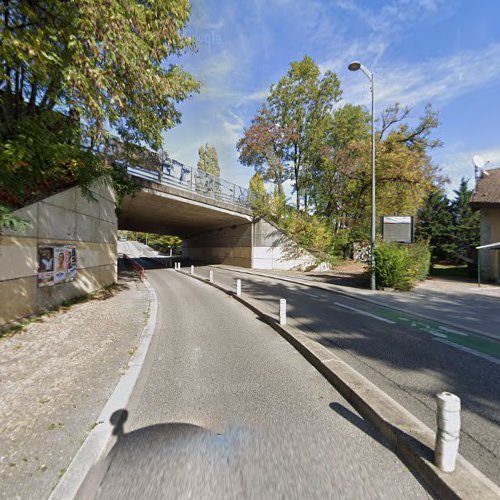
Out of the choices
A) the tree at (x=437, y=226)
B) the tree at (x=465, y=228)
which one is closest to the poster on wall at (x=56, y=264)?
the tree at (x=437, y=226)

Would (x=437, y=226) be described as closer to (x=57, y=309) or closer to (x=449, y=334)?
(x=449, y=334)

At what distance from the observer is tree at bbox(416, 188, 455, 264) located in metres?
28.2

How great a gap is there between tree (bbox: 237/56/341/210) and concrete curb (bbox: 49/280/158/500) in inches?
1094

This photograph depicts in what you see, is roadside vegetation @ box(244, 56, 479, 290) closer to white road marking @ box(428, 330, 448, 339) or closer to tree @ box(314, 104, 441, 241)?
tree @ box(314, 104, 441, 241)

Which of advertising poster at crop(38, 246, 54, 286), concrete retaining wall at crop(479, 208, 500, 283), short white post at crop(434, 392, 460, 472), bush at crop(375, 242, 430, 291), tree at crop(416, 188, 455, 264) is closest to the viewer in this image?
short white post at crop(434, 392, 460, 472)

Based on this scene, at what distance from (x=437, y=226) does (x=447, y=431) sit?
1277 inches

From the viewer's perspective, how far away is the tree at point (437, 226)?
92.5ft

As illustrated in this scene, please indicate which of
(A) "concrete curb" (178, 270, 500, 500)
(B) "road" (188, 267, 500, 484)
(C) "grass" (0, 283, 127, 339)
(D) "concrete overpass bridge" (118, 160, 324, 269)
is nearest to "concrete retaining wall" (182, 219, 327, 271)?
(D) "concrete overpass bridge" (118, 160, 324, 269)

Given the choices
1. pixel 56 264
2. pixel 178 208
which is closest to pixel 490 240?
pixel 178 208

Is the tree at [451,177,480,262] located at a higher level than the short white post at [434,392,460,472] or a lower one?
higher

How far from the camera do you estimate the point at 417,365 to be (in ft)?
15.1

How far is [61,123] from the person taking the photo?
755 cm

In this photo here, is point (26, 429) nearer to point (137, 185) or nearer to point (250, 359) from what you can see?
point (250, 359)

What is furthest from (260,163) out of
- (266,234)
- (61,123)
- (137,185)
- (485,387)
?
(485,387)
